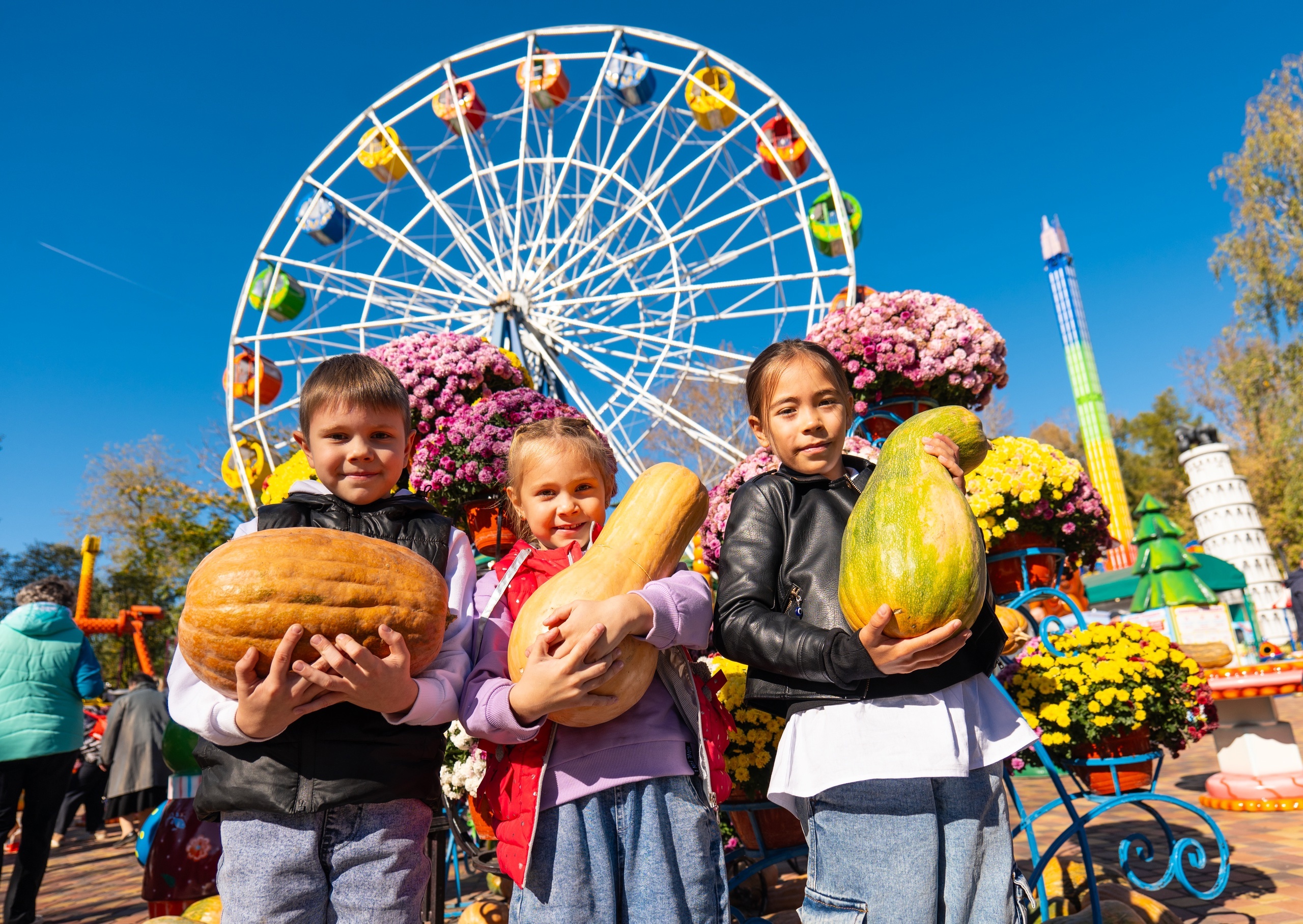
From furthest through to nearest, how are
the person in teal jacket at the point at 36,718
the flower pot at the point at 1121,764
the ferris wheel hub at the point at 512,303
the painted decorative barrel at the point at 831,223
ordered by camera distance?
the ferris wheel hub at the point at 512,303, the painted decorative barrel at the point at 831,223, the person in teal jacket at the point at 36,718, the flower pot at the point at 1121,764

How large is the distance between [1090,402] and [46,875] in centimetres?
4611

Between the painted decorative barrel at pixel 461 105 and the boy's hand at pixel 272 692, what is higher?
the painted decorative barrel at pixel 461 105

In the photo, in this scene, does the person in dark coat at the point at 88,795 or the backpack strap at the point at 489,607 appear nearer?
the backpack strap at the point at 489,607

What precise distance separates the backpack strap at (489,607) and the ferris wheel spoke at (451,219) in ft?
40.4

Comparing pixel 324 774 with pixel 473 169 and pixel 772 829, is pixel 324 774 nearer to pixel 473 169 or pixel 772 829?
pixel 772 829

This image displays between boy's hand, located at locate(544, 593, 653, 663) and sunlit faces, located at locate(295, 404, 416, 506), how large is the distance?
0.61 meters

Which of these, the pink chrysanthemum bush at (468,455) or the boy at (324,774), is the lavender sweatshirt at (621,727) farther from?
the pink chrysanthemum bush at (468,455)

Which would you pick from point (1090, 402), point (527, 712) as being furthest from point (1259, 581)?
point (1090, 402)

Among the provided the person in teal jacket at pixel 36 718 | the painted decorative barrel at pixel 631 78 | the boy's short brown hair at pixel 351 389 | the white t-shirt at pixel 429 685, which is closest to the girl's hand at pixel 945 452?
the white t-shirt at pixel 429 685

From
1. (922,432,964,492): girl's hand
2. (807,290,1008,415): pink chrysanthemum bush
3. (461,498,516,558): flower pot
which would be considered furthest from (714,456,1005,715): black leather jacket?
(461,498,516,558): flower pot

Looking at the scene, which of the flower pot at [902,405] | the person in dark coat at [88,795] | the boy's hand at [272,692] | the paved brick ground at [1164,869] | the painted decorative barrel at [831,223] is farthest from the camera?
the painted decorative barrel at [831,223]

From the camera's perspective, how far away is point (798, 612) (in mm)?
1778

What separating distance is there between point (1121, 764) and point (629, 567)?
2.12 metres

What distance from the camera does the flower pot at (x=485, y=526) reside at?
3631mm
